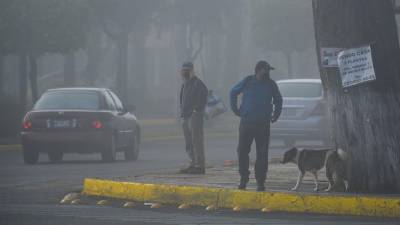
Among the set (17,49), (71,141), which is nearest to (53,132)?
(71,141)

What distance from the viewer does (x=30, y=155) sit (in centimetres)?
2061

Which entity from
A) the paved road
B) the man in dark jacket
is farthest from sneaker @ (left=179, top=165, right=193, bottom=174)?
the paved road

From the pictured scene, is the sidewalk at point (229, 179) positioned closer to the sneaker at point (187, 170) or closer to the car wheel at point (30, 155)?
the sneaker at point (187, 170)

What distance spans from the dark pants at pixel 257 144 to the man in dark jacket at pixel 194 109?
2.74 m

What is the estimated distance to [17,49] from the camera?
3103 centimetres

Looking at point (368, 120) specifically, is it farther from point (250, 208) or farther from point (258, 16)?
point (258, 16)

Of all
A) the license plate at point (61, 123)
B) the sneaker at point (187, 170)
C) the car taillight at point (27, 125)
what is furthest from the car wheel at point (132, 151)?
the sneaker at point (187, 170)

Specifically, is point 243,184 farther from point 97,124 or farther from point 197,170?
point 97,124

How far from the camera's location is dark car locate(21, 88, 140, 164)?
20359 millimetres

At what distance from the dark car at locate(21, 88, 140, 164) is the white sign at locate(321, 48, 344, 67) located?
8288mm

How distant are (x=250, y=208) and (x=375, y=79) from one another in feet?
6.26

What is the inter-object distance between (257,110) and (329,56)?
98 cm

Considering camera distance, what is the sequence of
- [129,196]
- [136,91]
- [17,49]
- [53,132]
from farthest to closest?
[136,91]
[17,49]
[53,132]
[129,196]

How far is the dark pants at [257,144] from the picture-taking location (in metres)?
12.9
